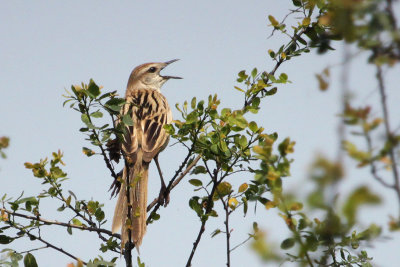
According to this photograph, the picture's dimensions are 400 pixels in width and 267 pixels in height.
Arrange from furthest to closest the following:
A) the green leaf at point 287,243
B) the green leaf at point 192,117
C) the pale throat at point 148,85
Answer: the pale throat at point 148,85, the green leaf at point 192,117, the green leaf at point 287,243

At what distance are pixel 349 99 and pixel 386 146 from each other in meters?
0.16

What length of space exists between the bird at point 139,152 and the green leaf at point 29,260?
0.64m

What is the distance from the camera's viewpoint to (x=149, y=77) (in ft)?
26.4

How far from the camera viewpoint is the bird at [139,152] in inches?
163

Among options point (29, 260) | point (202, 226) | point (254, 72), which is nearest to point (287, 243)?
point (202, 226)

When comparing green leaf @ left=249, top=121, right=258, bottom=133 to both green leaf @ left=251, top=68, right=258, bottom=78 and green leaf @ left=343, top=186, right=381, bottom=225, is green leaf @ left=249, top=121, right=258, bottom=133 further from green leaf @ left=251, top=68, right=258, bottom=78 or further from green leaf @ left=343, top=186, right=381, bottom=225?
green leaf @ left=343, top=186, right=381, bottom=225

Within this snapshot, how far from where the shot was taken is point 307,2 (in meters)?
4.41

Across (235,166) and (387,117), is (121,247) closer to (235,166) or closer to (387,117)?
(235,166)

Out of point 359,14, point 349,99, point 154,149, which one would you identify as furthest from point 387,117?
point 154,149

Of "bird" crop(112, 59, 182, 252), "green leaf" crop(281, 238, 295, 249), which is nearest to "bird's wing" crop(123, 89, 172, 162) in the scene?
"bird" crop(112, 59, 182, 252)

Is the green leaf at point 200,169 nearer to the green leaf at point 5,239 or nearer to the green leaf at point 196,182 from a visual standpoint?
the green leaf at point 196,182

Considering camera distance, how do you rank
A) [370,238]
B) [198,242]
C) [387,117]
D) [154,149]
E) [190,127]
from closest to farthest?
[387,117] < [370,238] < [198,242] < [190,127] < [154,149]

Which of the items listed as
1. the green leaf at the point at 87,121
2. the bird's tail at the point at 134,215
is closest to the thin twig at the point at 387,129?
the green leaf at the point at 87,121

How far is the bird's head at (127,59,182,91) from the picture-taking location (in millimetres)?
7949
